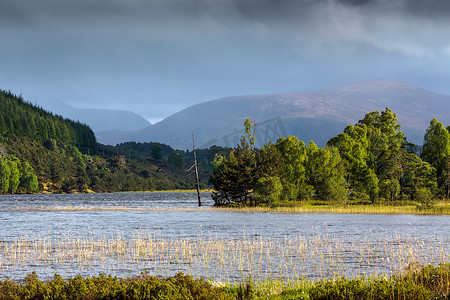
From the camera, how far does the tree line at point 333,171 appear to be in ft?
341

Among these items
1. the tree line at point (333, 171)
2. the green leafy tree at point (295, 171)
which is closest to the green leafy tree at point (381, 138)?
the tree line at point (333, 171)

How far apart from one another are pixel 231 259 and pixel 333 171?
72630 mm

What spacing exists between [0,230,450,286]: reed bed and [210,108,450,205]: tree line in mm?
56322

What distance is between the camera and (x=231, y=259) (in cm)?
3522

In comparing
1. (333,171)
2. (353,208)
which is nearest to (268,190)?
(333,171)

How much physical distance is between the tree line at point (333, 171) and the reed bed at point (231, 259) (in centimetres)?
5632

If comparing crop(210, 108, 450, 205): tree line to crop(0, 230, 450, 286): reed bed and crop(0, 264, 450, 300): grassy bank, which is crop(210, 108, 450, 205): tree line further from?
crop(0, 264, 450, 300): grassy bank

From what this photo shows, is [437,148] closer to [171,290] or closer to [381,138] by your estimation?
[381,138]

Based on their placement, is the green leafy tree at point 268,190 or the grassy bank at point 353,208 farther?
the green leafy tree at point 268,190

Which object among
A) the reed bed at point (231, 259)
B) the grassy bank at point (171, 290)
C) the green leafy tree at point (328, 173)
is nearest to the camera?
the grassy bank at point (171, 290)

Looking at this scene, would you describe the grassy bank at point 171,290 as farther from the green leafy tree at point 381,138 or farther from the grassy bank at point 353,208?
the green leafy tree at point 381,138

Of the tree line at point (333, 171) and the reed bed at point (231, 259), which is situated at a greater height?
the tree line at point (333, 171)

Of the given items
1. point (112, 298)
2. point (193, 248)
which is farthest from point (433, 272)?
point (193, 248)

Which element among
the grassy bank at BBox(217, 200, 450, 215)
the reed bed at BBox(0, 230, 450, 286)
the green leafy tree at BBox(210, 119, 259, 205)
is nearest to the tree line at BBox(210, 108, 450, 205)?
the green leafy tree at BBox(210, 119, 259, 205)
